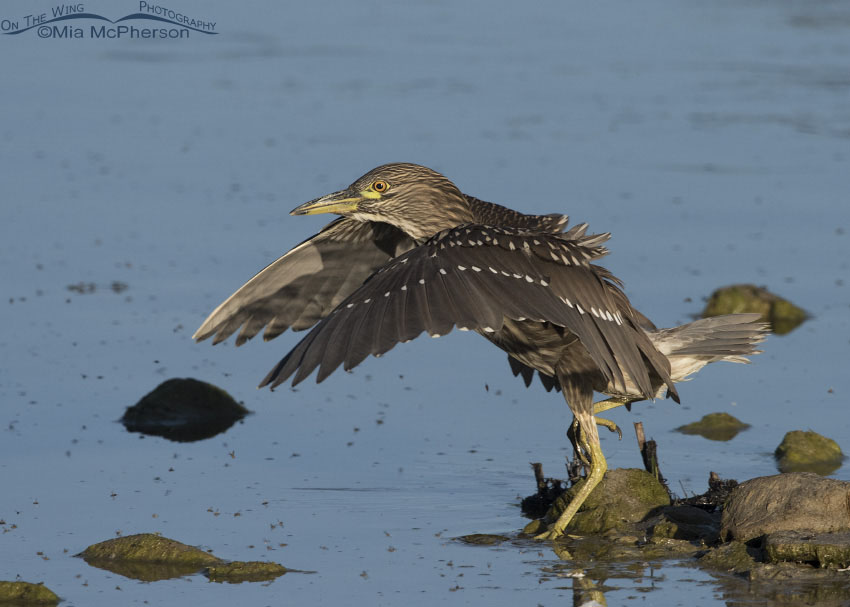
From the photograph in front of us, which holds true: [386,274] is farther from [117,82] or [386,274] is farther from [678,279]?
[117,82]

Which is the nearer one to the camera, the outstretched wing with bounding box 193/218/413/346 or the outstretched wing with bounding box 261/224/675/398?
the outstretched wing with bounding box 261/224/675/398

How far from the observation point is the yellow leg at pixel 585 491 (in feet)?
22.9

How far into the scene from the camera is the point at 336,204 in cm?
731

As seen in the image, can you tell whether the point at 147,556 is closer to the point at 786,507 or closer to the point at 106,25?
the point at 786,507

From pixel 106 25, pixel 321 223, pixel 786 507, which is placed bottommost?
pixel 786 507

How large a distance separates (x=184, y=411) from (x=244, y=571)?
266 centimetres

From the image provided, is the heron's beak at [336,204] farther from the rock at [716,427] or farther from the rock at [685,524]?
the rock at [716,427]

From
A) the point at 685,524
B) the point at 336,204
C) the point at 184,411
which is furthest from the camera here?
the point at 184,411

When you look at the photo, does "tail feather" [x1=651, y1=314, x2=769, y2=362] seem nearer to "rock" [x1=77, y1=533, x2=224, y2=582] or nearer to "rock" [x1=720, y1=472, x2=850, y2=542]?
"rock" [x1=720, y1=472, x2=850, y2=542]

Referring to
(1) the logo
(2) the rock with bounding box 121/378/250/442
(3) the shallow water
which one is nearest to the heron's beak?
(3) the shallow water

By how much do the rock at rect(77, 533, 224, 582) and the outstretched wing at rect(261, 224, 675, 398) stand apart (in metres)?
1.26

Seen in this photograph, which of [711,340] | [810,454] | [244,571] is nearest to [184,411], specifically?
[244,571]

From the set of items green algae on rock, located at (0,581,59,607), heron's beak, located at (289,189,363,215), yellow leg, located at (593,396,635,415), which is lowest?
green algae on rock, located at (0,581,59,607)

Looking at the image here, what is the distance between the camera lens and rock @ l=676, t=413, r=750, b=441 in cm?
852
